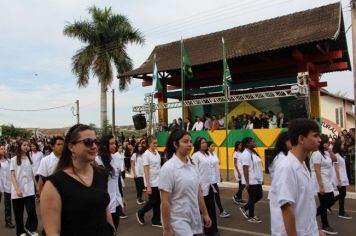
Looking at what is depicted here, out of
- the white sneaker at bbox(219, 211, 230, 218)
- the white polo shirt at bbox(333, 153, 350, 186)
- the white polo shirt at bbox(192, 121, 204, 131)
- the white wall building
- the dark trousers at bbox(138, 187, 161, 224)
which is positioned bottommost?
the white sneaker at bbox(219, 211, 230, 218)

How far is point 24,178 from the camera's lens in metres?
7.78

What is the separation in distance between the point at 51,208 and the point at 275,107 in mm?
20567

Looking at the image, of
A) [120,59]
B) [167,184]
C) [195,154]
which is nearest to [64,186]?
[167,184]

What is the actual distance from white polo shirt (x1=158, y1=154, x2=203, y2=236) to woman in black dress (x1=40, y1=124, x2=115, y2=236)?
133 cm

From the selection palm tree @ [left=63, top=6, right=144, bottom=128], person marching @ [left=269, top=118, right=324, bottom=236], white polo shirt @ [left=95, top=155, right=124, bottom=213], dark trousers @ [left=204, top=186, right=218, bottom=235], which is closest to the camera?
person marching @ [left=269, top=118, right=324, bottom=236]

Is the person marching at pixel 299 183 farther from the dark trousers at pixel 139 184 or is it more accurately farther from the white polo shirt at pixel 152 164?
the dark trousers at pixel 139 184

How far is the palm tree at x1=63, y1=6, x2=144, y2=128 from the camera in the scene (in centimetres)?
2948

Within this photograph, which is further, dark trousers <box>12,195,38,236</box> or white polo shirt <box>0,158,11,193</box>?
white polo shirt <box>0,158,11,193</box>

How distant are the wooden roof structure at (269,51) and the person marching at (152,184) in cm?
1034

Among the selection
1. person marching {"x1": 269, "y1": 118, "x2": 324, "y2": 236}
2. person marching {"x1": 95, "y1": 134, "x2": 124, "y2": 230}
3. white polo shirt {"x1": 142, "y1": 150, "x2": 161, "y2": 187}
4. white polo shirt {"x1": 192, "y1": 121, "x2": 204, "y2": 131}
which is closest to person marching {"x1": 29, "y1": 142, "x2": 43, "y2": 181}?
white polo shirt {"x1": 142, "y1": 150, "x2": 161, "y2": 187}

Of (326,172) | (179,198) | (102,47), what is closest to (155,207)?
(326,172)

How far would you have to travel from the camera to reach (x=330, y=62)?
21484 mm

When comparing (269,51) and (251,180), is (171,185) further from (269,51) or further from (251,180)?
(269,51)

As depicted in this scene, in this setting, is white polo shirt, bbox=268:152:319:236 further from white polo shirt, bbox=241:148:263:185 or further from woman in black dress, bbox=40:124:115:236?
white polo shirt, bbox=241:148:263:185
